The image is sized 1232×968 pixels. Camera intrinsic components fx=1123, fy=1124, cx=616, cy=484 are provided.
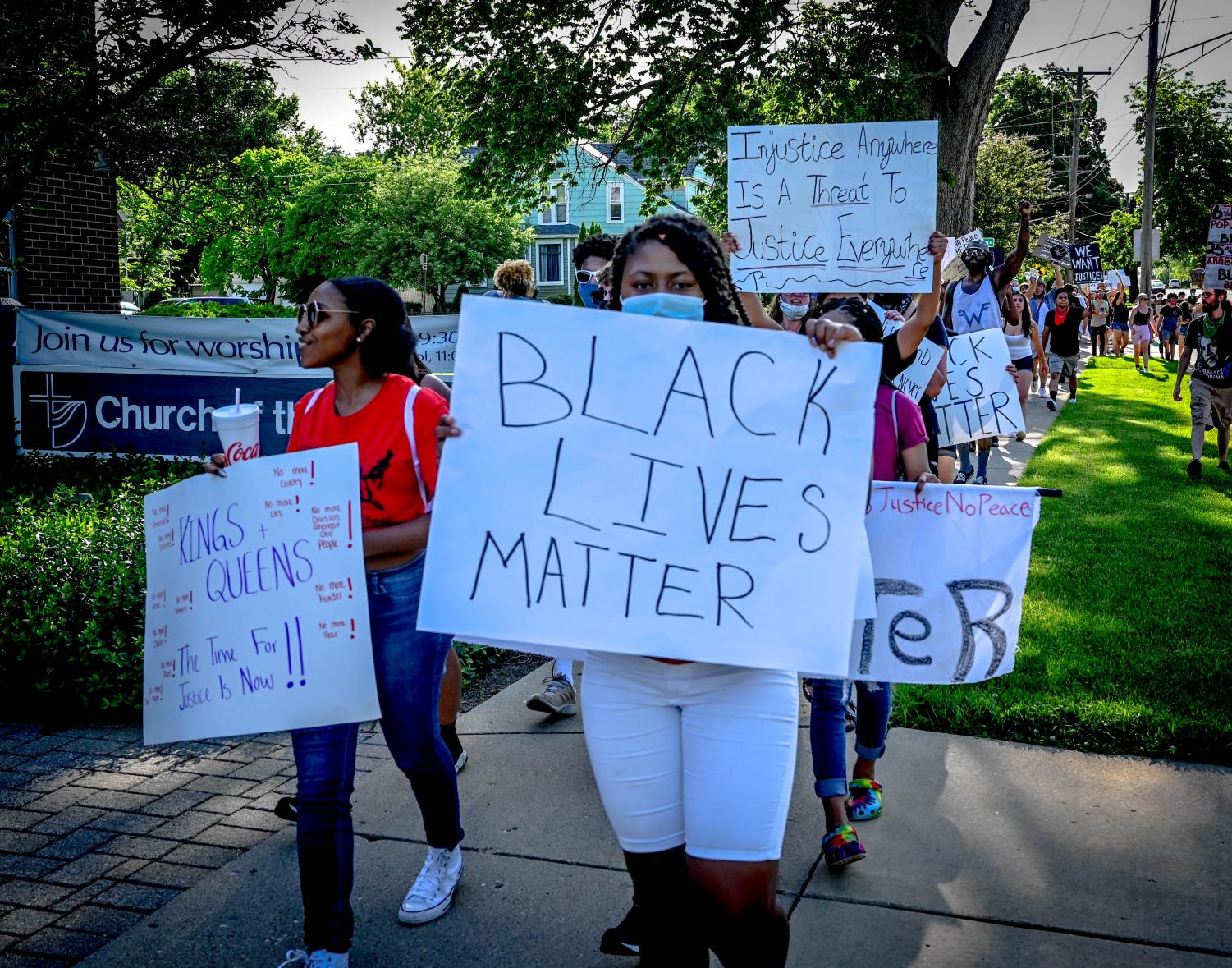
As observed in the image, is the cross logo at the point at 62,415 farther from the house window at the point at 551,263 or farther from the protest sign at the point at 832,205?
the house window at the point at 551,263

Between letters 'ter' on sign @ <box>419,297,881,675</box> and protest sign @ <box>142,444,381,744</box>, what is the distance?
1.92 feet

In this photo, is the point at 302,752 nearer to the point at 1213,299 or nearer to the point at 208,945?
the point at 208,945

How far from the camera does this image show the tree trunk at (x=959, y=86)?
14.2 meters

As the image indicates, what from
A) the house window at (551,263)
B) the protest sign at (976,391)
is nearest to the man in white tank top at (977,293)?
the protest sign at (976,391)

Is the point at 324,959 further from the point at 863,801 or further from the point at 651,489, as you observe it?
the point at 863,801

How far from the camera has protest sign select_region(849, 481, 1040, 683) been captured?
369cm

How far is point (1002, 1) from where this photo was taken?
14281 millimetres

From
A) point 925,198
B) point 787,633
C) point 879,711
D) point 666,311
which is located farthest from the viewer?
point 925,198

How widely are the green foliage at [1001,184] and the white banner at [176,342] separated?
1383 inches

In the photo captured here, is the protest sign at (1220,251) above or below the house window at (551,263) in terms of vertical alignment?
below

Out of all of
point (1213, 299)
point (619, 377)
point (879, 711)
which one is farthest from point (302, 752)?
point (1213, 299)

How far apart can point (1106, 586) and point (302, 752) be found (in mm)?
5963

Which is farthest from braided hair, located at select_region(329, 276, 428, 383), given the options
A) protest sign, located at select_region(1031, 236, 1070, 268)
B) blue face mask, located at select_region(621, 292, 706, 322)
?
protest sign, located at select_region(1031, 236, 1070, 268)

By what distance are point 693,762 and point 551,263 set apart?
55.2m
